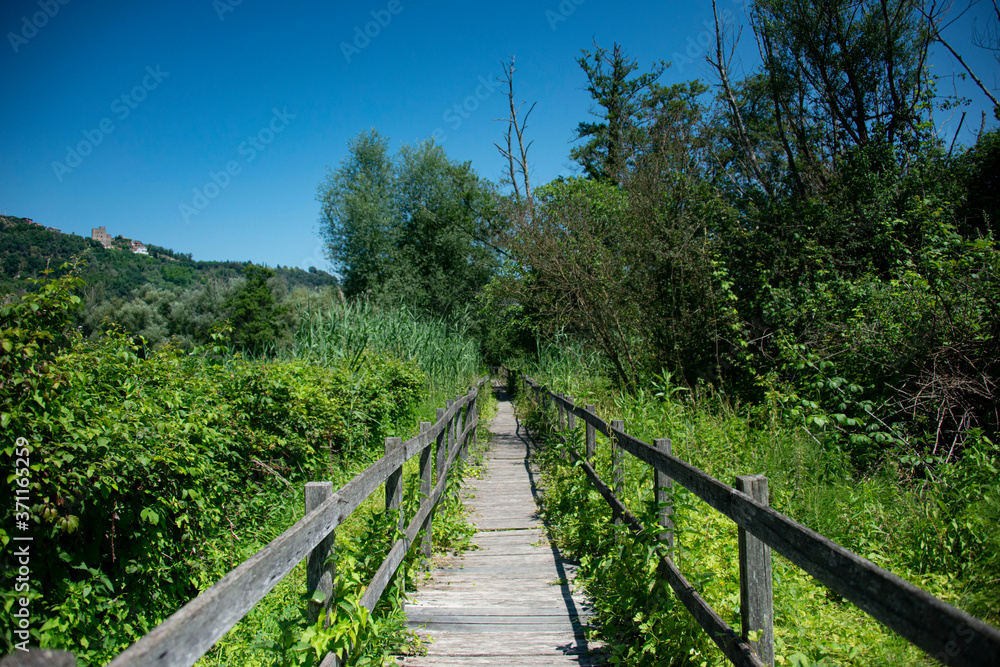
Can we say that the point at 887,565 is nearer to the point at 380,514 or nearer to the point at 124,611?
the point at 380,514

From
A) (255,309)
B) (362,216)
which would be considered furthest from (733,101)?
(255,309)

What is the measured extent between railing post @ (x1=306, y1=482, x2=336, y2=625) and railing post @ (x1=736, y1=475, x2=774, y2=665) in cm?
166

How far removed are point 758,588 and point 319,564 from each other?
175cm

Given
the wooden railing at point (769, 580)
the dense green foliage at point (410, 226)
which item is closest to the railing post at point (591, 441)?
the wooden railing at point (769, 580)

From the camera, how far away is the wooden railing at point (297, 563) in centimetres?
118

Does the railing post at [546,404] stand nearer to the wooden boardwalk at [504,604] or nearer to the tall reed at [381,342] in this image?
the tall reed at [381,342]

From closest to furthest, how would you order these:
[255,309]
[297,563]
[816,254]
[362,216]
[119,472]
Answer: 1. [297,563]
2. [119,472]
3. [816,254]
4. [362,216]
5. [255,309]

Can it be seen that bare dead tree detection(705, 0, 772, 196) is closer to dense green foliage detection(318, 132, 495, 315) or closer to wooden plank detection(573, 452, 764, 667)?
wooden plank detection(573, 452, 764, 667)

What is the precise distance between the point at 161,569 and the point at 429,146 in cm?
2694

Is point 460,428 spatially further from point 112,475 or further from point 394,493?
point 112,475

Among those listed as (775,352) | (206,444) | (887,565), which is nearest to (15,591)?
(206,444)

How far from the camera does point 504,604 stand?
13.0ft

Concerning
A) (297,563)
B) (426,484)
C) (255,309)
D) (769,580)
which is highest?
(255,309)

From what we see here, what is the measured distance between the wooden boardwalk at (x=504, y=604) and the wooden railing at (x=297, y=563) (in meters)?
0.50
